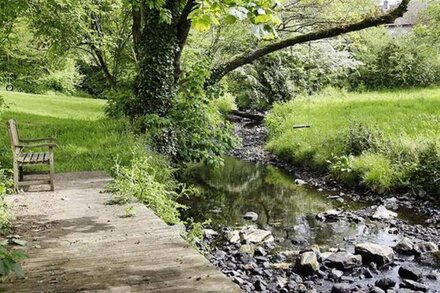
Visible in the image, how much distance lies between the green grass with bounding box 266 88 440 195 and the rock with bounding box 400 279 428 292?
17.2ft

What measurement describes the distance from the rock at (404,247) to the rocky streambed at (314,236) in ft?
0.05

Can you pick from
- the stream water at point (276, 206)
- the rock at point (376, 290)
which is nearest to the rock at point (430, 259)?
the stream water at point (276, 206)

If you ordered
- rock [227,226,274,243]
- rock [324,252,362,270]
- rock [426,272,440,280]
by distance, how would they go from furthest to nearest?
rock [227,226,274,243] < rock [324,252,362,270] < rock [426,272,440,280]

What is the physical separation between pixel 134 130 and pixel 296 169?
5.47 m

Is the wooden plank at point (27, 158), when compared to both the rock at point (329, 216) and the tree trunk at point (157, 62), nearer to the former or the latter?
the tree trunk at point (157, 62)

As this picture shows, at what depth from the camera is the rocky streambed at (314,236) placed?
6.74m

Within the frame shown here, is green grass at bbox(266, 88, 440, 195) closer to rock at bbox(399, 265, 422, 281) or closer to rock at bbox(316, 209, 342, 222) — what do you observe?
rock at bbox(316, 209, 342, 222)

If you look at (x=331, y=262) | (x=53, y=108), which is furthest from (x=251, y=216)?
(x=53, y=108)

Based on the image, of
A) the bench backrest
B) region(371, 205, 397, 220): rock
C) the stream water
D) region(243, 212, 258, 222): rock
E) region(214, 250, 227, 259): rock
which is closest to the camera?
region(214, 250, 227, 259): rock

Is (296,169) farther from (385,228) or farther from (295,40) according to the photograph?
(385,228)

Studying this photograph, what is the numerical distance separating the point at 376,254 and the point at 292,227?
234 centimetres

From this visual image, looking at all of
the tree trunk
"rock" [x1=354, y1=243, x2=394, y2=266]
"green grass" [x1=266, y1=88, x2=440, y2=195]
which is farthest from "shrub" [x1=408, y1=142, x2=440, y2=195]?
the tree trunk

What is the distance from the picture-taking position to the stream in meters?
6.73

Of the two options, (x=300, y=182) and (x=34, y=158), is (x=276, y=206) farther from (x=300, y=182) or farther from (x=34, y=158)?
(x=34, y=158)
